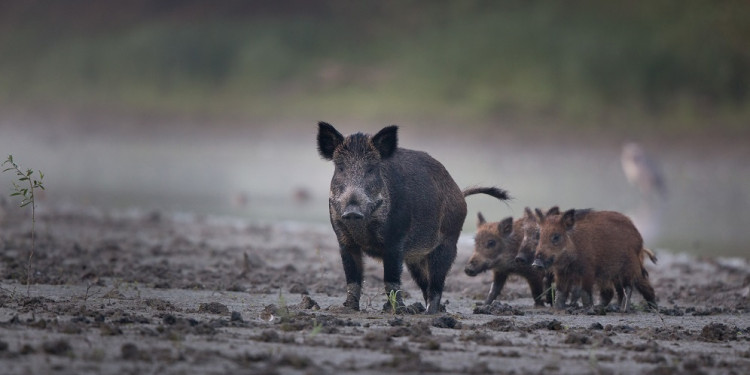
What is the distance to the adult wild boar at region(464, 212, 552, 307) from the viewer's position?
1150 centimetres

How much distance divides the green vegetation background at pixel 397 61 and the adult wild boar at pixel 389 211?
3768 cm

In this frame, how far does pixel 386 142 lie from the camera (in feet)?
32.7

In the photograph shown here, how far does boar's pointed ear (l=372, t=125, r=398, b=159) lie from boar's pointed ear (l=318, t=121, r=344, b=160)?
0.94 ft

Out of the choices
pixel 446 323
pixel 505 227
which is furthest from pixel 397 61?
pixel 446 323

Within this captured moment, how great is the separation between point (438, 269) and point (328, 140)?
4.50ft

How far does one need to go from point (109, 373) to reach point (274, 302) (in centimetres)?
385

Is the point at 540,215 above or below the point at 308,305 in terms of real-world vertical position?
above

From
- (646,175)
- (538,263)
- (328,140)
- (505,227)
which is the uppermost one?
(646,175)

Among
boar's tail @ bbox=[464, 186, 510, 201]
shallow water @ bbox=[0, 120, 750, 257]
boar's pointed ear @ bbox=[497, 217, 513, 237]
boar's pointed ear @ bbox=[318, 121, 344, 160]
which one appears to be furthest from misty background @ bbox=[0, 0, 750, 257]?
boar's pointed ear @ bbox=[318, 121, 344, 160]

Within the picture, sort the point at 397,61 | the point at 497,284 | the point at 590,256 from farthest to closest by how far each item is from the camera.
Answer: the point at 397,61 → the point at 497,284 → the point at 590,256

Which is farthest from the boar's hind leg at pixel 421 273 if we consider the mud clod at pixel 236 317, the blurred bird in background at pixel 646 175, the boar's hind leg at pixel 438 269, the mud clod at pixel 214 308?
the blurred bird in background at pixel 646 175

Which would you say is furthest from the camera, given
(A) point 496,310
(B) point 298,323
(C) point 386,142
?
(A) point 496,310

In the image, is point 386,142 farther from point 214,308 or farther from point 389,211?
point 214,308

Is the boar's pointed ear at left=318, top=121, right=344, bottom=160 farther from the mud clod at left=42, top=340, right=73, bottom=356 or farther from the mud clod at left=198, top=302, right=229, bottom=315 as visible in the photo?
the mud clod at left=42, top=340, right=73, bottom=356
